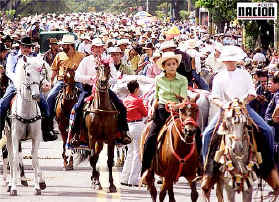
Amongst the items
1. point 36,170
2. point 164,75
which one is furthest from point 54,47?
point 164,75

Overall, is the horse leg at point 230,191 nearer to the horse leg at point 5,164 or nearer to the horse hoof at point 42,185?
the horse hoof at point 42,185

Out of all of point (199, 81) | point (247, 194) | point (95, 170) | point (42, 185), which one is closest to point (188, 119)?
point (247, 194)

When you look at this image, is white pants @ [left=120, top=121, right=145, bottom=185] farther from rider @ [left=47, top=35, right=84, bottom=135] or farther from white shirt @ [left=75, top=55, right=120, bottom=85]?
rider @ [left=47, top=35, right=84, bottom=135]

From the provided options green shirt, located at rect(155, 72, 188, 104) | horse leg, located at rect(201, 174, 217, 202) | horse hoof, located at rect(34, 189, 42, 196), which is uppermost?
green shirt, located at rect(155, 72, 188, 104)

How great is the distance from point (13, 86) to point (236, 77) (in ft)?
18.5

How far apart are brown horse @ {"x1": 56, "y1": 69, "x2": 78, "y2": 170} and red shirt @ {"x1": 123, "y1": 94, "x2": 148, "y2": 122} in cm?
203

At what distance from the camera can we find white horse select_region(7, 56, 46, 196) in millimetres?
17297

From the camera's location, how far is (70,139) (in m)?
20.2

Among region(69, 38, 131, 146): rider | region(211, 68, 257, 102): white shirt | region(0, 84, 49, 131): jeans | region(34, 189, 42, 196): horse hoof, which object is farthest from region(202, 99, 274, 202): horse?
region(0, 84, 49, 131): jeans

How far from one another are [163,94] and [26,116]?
3519mm

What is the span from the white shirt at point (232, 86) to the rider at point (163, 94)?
3.63 feet

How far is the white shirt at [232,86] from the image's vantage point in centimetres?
1390

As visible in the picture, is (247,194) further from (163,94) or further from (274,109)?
(274,109)

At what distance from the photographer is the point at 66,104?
21.8m
